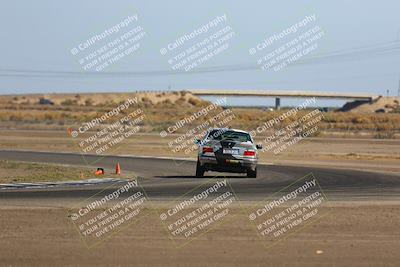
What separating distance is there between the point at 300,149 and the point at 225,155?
26805 millimetres

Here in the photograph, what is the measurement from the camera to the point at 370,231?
14.3m

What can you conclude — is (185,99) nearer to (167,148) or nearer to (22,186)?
(167,148)

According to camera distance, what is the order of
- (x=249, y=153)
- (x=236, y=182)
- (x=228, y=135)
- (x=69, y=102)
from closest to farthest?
(x=236, y=182) → (x=249, y=153) → (x=228, y=135) → (x=69, y=102)

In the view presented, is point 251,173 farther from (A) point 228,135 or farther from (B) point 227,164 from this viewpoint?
(A) point 228,135

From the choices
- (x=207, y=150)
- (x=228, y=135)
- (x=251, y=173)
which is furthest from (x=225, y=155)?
(x=251, y=173)

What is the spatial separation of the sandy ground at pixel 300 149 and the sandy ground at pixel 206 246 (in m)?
19.6

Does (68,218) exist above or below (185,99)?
above

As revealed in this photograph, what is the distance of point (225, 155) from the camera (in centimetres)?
2600

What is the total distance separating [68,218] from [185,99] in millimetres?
117193

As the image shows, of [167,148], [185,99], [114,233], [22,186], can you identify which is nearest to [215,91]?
[185,99]

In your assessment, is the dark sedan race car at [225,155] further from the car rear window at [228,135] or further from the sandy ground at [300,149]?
the sandy ground at [300,149]

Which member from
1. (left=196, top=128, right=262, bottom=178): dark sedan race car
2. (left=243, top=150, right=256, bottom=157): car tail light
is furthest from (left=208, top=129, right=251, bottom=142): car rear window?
(left=243, top=150, right=256, bottom=157): car tail light

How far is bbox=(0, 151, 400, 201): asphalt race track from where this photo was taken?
66.8ft

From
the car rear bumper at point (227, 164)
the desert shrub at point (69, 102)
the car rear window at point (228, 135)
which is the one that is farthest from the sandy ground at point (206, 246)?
the desert shrub at point (69, 102)
